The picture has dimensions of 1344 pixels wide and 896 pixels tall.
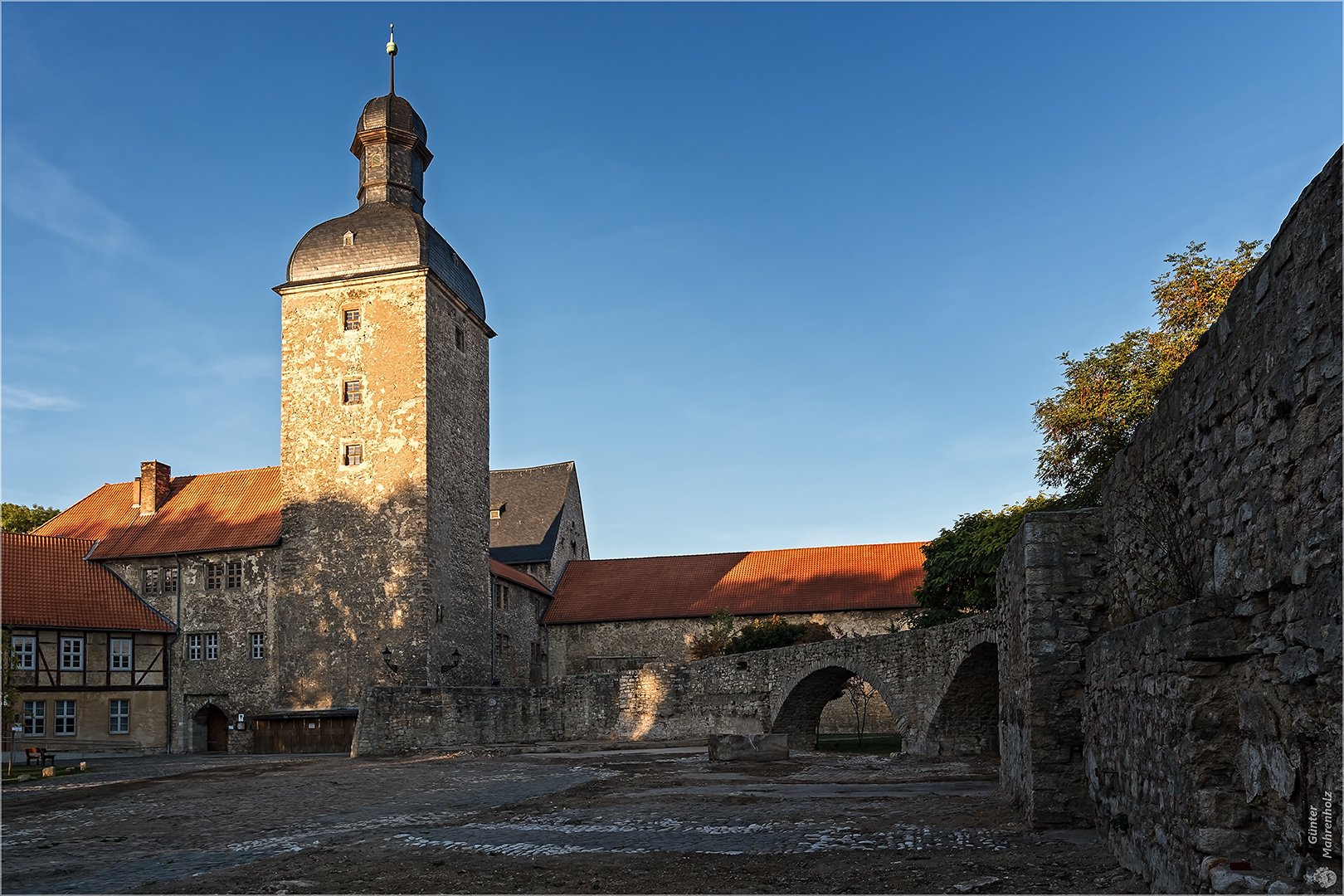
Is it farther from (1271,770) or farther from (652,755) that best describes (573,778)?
(1271,770)

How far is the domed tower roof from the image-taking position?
1336 inches

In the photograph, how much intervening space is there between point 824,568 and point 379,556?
1787cm

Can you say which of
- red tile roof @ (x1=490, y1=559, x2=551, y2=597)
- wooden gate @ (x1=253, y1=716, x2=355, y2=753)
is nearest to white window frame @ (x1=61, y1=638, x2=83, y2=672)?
wooden gate @ (x1=253, y1=716, x2=355, y2=753)

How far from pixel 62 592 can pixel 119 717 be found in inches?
164

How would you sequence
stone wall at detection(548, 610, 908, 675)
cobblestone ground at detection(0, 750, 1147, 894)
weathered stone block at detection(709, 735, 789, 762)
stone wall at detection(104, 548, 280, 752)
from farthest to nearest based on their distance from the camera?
stone wall at detection(548, 610, 908, 675) → stone wall at detection(104, 548, 280, 752) → weathered stone block at detection(709, 735, 789, 762) → cobblestone ground at detection(0, 750, 1147, 894)

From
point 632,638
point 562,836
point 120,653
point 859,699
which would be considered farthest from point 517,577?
point 562,836

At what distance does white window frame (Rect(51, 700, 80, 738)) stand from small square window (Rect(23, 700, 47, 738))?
0.34 m

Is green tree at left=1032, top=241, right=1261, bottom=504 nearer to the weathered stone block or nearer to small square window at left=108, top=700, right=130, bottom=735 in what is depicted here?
the weathered stone block

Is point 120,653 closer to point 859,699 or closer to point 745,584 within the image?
point 745,584

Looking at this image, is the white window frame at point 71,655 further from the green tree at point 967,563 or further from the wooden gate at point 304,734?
the green tree at point 967,563

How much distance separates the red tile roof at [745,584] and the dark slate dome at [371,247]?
559 inches

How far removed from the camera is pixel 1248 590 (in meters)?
4.73

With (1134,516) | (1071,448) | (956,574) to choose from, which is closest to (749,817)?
(1134,516)

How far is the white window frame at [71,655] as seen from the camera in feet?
102
